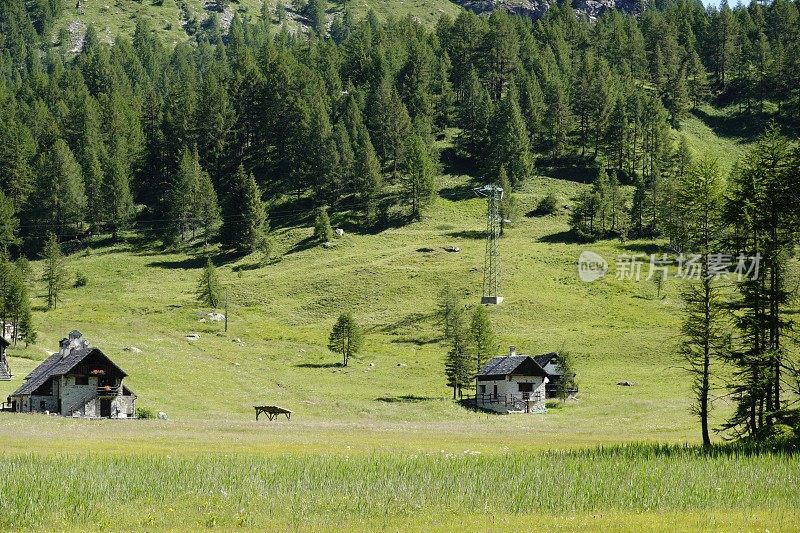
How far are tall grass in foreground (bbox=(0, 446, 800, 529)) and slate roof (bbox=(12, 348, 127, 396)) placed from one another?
41.1 m

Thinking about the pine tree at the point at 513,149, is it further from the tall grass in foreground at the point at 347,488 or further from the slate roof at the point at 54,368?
the tall grass in foreground at the point at 347,488

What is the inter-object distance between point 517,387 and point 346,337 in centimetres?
1845

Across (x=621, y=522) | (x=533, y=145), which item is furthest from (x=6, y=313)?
(x=533, y=145)

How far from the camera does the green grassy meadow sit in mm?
26203

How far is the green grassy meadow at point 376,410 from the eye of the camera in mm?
26203

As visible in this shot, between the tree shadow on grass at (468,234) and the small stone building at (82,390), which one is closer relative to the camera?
the small stone building at (82,390)

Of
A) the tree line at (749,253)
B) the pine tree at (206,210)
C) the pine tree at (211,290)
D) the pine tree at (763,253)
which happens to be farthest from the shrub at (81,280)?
the pine tree at (763,253)

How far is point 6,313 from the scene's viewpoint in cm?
9550

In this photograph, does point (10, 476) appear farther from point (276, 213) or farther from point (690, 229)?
point (276, 213)

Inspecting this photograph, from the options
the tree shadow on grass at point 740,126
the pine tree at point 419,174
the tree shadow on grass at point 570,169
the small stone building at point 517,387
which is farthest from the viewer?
the tree shadow on grass at point 740,126

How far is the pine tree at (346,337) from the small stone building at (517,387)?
45.2ft

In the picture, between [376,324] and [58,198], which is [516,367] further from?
[58,198]

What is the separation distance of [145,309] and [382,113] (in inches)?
3001

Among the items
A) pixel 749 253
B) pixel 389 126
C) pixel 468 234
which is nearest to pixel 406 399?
pixel 749 253
